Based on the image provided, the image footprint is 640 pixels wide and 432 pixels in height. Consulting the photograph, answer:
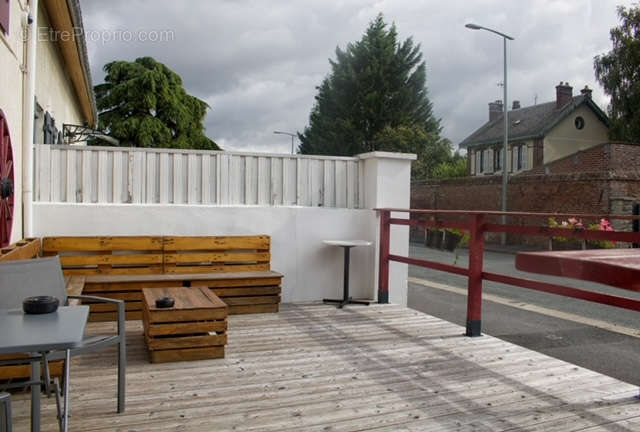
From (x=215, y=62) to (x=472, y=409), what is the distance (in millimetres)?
10246

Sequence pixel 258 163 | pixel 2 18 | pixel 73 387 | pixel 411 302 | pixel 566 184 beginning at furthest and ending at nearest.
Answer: pixel 566 184 < pixel 411 302 < pixel 258 163 < pixel 2 18 < pixel 73 387

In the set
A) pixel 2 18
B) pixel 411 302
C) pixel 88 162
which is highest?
pixel 2 18

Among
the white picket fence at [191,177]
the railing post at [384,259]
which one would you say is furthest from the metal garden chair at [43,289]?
the railing post at [384,259]

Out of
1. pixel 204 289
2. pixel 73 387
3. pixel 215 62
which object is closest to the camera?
pixel 73 387

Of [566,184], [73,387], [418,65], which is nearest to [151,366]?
[73,387]

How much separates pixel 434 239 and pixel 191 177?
14.4 m

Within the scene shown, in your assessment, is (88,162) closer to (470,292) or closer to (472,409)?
(470,292)

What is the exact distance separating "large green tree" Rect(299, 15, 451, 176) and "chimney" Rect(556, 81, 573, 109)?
7398 millimetres

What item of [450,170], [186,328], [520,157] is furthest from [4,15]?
[450,170]

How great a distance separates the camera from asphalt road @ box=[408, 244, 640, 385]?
536 centimetres

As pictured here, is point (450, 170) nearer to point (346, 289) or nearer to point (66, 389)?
point (346, 289)

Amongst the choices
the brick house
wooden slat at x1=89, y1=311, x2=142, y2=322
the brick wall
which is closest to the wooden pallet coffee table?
wooden slat at x1=89, y1=311, x2=142, y2=322

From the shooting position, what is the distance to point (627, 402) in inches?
138

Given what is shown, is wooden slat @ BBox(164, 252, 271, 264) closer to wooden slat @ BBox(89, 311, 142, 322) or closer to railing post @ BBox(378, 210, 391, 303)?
wooden slat @ BBox(89, 311, 142, 322)
